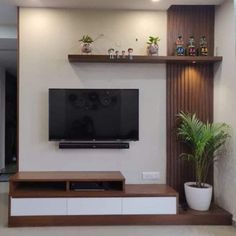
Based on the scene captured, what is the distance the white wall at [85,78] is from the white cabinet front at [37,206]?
648mm

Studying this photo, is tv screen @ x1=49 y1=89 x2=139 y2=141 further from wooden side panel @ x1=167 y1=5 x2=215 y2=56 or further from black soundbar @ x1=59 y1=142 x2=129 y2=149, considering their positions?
wooden side panel @ x1=167 y1=5 x2=215 y2=56

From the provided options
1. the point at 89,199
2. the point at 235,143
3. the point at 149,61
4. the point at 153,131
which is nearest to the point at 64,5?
the point at 149,61

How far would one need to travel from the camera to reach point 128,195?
367 cm

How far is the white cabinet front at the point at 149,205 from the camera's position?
3.66 metres

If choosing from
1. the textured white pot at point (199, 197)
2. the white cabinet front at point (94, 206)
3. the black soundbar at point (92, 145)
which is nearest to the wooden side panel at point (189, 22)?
the black soundbar at point (92, 145)

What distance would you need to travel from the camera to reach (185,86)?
4312 millimetres

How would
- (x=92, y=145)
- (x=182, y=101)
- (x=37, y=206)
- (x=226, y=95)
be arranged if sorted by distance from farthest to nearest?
(x=182, y=101) → (x=92, y=145) → (x=226, y=95) → (x=37, y=206)

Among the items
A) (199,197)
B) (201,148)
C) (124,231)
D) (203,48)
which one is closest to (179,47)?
(203,48)

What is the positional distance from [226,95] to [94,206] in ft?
6.70

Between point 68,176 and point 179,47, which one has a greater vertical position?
point 179,47

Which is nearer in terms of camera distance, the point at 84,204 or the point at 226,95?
the point at 84,204

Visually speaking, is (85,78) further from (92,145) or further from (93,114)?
(92,145)

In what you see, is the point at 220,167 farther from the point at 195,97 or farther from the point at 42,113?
the point at 42,113

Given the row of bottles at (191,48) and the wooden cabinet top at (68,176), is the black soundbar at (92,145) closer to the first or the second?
the wooden cabinet top at (68,176)
